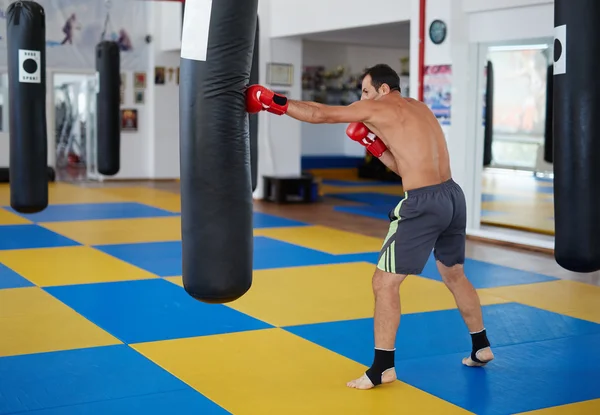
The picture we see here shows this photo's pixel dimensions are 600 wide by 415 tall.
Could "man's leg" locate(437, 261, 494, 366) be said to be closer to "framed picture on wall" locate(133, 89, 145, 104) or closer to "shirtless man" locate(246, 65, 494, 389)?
"shirtless man" locate(246, 65, 494, 389)

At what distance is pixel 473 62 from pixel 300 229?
273 centimetres

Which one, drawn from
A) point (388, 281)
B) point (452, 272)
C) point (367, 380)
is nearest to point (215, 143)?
point (388, 281)

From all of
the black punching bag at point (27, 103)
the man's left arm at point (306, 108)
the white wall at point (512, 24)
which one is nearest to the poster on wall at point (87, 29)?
the white wall at point (512, 24)

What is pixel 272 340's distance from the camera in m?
4.62

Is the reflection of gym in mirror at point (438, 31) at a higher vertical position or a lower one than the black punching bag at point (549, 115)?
higher

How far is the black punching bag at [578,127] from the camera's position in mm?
3461

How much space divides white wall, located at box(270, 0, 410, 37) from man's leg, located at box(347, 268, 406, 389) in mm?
6116

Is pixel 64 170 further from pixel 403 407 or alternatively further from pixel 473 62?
pixel 403 407

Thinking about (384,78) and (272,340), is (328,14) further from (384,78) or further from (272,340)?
(384,78)

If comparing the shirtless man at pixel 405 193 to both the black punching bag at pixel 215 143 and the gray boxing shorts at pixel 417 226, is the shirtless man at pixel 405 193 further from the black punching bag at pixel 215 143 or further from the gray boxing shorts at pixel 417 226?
the black punching bag at pixel 215 143

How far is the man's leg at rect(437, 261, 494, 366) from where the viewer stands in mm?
4090

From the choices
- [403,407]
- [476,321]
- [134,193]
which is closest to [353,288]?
[476,321]

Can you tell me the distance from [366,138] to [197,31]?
1.19 meters

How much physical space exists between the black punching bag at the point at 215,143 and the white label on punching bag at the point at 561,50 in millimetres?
1366
